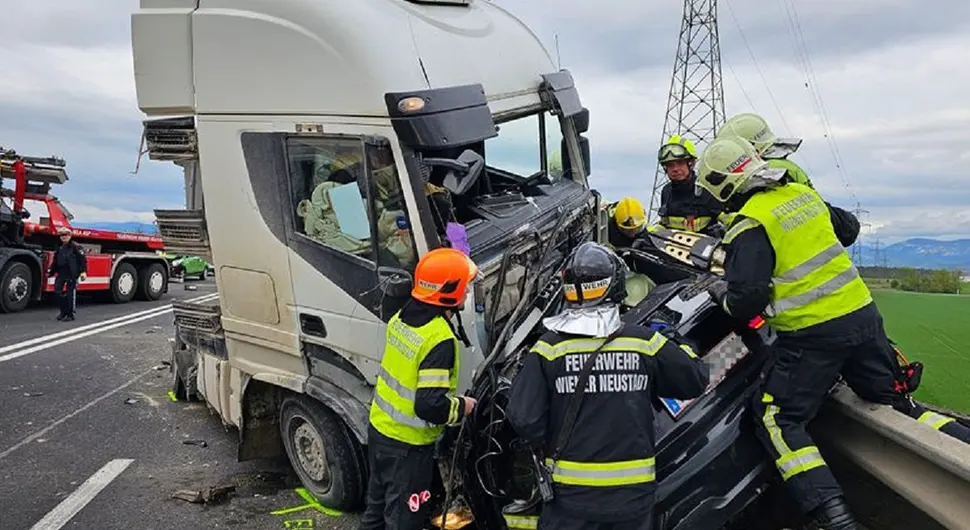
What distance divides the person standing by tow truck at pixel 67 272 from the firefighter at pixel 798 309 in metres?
12.0

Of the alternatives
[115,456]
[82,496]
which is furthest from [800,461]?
[115,456]

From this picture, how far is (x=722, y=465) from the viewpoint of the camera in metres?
2.90

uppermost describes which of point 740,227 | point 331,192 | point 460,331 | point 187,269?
point 331,192

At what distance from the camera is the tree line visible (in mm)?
13484

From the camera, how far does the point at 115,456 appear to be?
5223 mm

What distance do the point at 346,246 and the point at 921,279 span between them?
44.1ft

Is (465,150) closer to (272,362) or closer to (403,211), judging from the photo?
(403,211)

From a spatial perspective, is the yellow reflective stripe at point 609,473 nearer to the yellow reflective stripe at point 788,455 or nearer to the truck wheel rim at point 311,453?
the yellow reflective stripe at point 788,455

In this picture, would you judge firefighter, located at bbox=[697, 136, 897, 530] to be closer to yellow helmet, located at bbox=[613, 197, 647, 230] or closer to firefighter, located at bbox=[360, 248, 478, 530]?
firefighter, located at bbox=[360, 248, 478, 530]

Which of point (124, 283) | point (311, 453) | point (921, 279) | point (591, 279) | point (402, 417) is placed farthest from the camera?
point (124, 283)

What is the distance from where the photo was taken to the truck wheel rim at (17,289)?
1283 centimetres

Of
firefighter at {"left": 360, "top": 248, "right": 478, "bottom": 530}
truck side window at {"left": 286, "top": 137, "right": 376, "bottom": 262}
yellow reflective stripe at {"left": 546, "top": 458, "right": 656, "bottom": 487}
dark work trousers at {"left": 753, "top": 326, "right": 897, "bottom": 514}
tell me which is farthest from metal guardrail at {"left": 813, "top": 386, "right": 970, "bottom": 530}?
truck side window at {"left": 286, "top": 137, "right": 376, "bottom": 262}

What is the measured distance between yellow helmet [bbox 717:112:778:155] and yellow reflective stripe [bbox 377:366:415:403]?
1880 mm

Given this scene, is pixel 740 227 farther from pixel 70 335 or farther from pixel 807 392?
pixel 70 335
